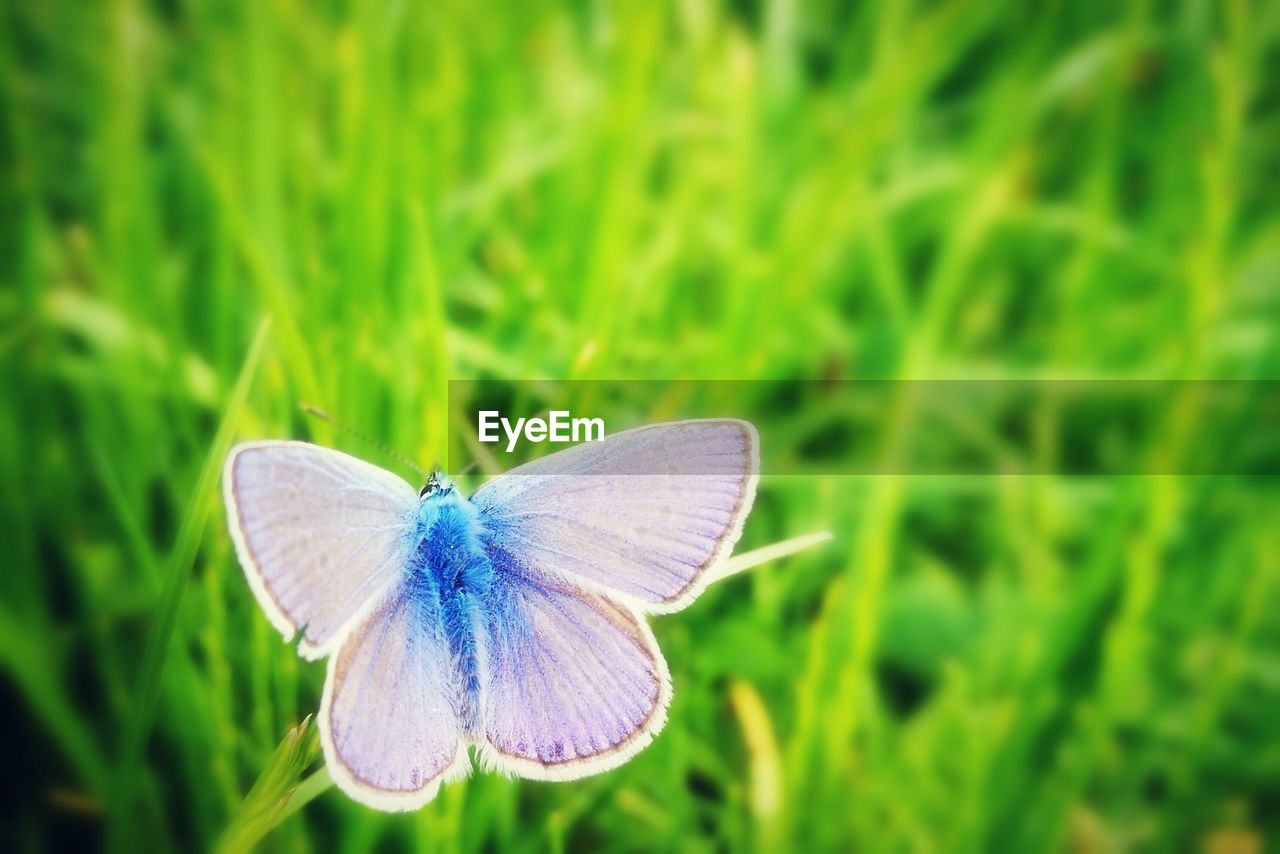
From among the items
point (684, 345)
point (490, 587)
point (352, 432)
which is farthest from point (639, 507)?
point (684, 345)

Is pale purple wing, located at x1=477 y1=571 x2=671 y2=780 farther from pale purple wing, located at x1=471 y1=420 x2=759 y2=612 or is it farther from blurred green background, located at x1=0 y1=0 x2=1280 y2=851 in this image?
blurred green background, located at x1=0 y1=0 x2=1280 y2=851

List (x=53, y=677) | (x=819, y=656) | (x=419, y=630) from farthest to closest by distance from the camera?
(x=53, y=677) → (x=819, y=656) → (x=419, y=630)

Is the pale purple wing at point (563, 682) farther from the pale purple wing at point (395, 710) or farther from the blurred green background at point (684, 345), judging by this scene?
the blurred green background at point (684, 345)

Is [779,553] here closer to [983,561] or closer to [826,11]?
[983,561]

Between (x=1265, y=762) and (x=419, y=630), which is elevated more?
(x=419, y=630)

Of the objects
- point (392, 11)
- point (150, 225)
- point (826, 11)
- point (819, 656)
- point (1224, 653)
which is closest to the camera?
point (819, 656)

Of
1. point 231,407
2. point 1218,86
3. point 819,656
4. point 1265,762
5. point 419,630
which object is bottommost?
point 1265,762

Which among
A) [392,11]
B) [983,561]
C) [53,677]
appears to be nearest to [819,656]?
[983,561]
